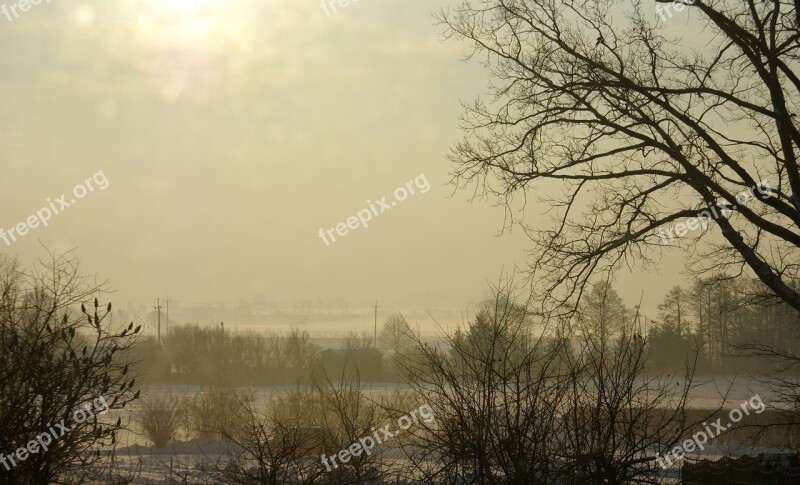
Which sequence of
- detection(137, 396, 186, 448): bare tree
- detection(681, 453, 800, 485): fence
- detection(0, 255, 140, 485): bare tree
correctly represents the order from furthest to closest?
detection(137, 396, 186, 448): bare tree
detection(681, 453, 800, 485): fence
detection(0, 255, 140, 485): bare tree

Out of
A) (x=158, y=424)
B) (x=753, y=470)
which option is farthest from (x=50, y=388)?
(x=158, y=424)

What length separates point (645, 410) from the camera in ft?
21.9

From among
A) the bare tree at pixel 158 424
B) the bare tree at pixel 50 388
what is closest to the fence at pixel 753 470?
the bare tree at pixel 50 388

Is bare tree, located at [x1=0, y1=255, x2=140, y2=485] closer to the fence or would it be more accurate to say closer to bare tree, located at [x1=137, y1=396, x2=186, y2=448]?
the fence

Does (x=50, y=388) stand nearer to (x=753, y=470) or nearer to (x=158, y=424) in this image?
(x=753, y=470)

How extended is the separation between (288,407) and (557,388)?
26.9 meters

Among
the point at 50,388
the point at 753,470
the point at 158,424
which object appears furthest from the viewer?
the point at 158,424

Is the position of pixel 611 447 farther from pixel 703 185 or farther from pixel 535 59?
pixel 535 59

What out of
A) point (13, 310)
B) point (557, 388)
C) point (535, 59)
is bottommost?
point (557, 388)

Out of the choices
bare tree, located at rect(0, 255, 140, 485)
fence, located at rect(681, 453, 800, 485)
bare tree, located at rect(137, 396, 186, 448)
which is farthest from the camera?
bare tree, located at rect(137, 396, 186, 448)

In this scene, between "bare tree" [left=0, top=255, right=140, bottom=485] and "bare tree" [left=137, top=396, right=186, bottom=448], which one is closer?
"bare tree" [left=0, top=255, right=140, bottom=485]

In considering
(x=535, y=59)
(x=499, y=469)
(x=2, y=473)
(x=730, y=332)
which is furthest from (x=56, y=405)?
(x=730, y=332)

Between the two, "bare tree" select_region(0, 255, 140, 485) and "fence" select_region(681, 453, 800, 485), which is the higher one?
"bare tree" select_region(0, 255, 140, 485)

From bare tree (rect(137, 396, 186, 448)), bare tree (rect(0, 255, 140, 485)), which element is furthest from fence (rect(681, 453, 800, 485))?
bare tree (rect(137, 396, 186, 448))
